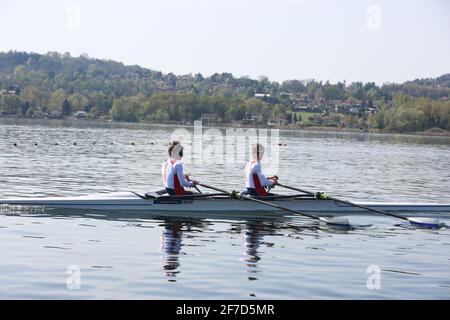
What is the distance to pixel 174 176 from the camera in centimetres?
1895

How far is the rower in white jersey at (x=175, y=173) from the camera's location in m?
18.6

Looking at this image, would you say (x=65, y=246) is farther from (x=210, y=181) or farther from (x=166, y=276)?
(x=210, y=181)

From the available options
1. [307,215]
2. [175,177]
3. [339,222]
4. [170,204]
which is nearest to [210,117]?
[170,204]

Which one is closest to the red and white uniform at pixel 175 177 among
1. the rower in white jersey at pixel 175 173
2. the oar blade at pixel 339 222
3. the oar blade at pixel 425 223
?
the rower in white jersey at pixel 175 173

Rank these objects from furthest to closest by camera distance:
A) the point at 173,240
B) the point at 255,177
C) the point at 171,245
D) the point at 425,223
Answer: the point at 255,177 → the point at 425,223 → the point at 173,240 → the point at 171,245

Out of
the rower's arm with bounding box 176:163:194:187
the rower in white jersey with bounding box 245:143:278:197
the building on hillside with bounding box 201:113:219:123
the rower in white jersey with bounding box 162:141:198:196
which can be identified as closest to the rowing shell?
the rower in white jersey with bounding box 162:141:198:196

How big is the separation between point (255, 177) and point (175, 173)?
6.67ft

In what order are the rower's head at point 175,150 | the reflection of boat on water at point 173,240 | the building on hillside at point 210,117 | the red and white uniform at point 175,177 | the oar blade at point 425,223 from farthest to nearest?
the building on hillside at point 210,117 < the oar blade at point 425,223 < the red and white uniform at point 175,177 < the rower's head at point 175,150 < the reflection of boat on water at point 173,240

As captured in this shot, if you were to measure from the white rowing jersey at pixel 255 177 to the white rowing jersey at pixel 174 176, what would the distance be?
147 cm

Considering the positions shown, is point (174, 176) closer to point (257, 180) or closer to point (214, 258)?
point (257, 180)

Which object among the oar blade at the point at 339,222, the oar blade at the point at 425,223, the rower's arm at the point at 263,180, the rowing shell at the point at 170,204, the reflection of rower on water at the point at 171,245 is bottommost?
the oar blade at the point at 425,223

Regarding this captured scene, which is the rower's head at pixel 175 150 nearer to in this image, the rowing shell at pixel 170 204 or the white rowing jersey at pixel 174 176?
the white rowing jersey at pixel 174 176

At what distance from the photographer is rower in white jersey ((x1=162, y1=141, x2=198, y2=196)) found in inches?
733
